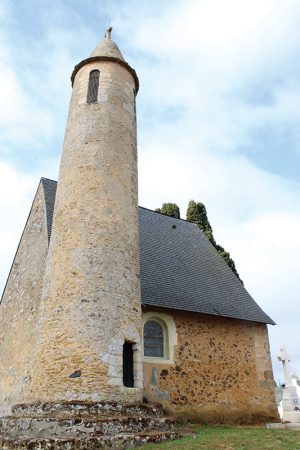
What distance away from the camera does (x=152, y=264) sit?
13578mm

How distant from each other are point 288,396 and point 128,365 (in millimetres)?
8520

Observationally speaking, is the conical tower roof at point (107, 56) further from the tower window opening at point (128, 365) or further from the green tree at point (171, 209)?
the green tree at point (171, 209)

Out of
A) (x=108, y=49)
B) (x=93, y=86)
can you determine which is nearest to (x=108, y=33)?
(x=108, y=49)

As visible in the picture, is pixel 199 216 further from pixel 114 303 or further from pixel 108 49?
pixel 114 303

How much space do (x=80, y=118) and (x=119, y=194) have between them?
2.43 meters

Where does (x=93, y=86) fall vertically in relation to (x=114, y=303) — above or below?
above

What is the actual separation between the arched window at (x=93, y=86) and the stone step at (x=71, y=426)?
757 cm

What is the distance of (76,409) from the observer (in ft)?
23.3

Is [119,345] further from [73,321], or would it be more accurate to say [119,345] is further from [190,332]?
[190,332]

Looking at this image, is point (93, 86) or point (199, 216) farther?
point (199, 216)

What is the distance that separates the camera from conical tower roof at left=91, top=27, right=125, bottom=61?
1147cm

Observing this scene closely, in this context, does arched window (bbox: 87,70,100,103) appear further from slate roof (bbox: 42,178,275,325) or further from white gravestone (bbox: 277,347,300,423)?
white gravestone (bbox: 277,347,300,423)

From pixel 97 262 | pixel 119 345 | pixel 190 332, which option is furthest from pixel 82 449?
pixel 190 332

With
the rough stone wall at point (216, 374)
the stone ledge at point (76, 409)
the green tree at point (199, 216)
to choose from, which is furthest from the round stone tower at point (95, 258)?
the green tree at point (199, 216)
